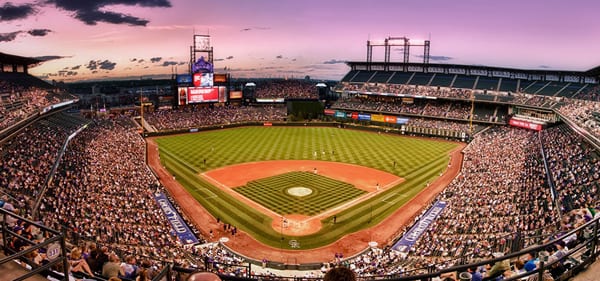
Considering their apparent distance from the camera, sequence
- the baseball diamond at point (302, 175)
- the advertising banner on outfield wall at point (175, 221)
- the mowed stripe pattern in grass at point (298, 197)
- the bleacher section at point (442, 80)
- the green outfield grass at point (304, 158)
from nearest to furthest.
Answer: the advertising banner on outfield wall at point (175, 221) → the baseball diamond at point (302, 175) → the green outfield grass at point (304, 158) → the mowed stripe pattern in grass at point (298, 197) → the bleacher section at point (442, 80)

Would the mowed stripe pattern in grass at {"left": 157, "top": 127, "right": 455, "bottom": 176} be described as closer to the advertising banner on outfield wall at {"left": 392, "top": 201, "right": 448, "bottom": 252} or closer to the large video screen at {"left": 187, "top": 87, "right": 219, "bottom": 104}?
the large video screen at {"left": 187, "top": 87, "right": 219, "bottom": 104}

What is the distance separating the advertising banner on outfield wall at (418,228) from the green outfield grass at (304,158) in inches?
126

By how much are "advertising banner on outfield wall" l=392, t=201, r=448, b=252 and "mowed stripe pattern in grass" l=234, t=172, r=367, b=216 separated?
699 centimetres

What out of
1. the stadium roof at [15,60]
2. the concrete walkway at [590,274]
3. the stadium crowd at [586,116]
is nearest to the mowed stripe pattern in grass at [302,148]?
the stadium crowd at [586,116]

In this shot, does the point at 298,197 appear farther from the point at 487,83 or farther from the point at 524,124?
the point at 487,83

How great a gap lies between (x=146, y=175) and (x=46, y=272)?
31.5 m

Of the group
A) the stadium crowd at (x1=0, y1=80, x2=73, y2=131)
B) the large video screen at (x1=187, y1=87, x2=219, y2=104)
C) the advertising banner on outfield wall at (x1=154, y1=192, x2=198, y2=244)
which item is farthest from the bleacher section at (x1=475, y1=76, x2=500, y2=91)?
the stadium crowd at (x1=0, y1=80, x2=73, y2=131)

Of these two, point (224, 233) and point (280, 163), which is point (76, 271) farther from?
point (280, 163)

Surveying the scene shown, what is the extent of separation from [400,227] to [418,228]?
72.6 inches

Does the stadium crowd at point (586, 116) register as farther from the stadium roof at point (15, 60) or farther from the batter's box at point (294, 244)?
the stadium roof at point (15, 60)

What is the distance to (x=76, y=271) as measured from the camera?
5.92 meters

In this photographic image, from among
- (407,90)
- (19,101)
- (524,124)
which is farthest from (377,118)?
(19,101)

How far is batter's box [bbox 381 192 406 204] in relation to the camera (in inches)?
1297

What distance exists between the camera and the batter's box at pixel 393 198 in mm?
32938
